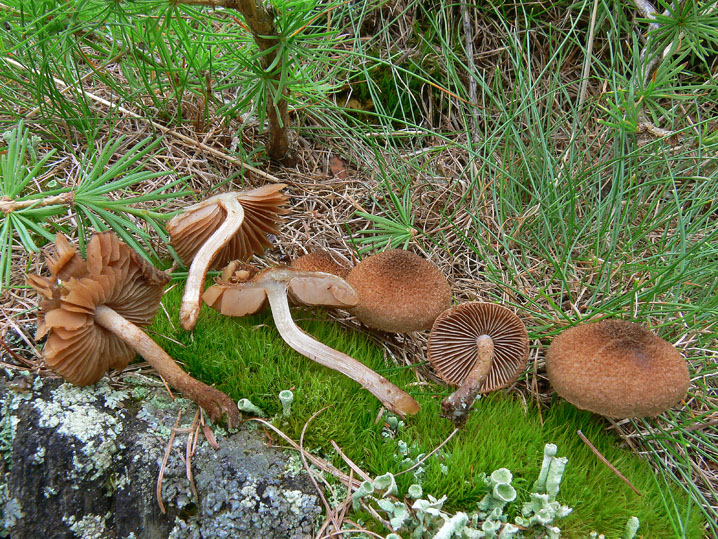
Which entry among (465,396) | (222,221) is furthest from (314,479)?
(222,221)

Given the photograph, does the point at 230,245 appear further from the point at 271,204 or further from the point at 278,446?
the point at 278,446

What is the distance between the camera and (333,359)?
2.42 meters

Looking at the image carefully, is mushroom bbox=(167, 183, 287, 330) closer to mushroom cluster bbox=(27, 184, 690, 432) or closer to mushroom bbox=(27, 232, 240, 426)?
mushroom cluster bbox=(27, 184, 690, 432)

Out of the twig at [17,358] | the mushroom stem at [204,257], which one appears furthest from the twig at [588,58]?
the twig at [17,358]

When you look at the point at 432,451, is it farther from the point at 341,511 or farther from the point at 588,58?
the point at 588,58

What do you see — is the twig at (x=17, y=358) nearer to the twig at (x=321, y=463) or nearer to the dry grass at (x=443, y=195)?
the dry grass at (x=443, y=195)

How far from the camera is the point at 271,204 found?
277 cm

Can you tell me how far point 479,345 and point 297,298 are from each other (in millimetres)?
899

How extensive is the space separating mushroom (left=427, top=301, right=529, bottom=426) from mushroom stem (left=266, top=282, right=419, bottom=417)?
30cm

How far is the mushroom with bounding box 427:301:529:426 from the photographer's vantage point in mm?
2492

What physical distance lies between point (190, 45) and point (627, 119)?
7.93 ft

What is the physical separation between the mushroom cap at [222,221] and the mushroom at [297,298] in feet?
0.90

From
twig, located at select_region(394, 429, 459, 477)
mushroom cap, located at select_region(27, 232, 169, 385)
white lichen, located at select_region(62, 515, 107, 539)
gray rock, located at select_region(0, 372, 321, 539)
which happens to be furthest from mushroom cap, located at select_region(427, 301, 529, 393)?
white lichen, located at select_region(62, 515, 107, 539)

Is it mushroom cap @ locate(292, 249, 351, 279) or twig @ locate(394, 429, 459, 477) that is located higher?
mushroom cap @ locate(292, 249, 351, 279)
